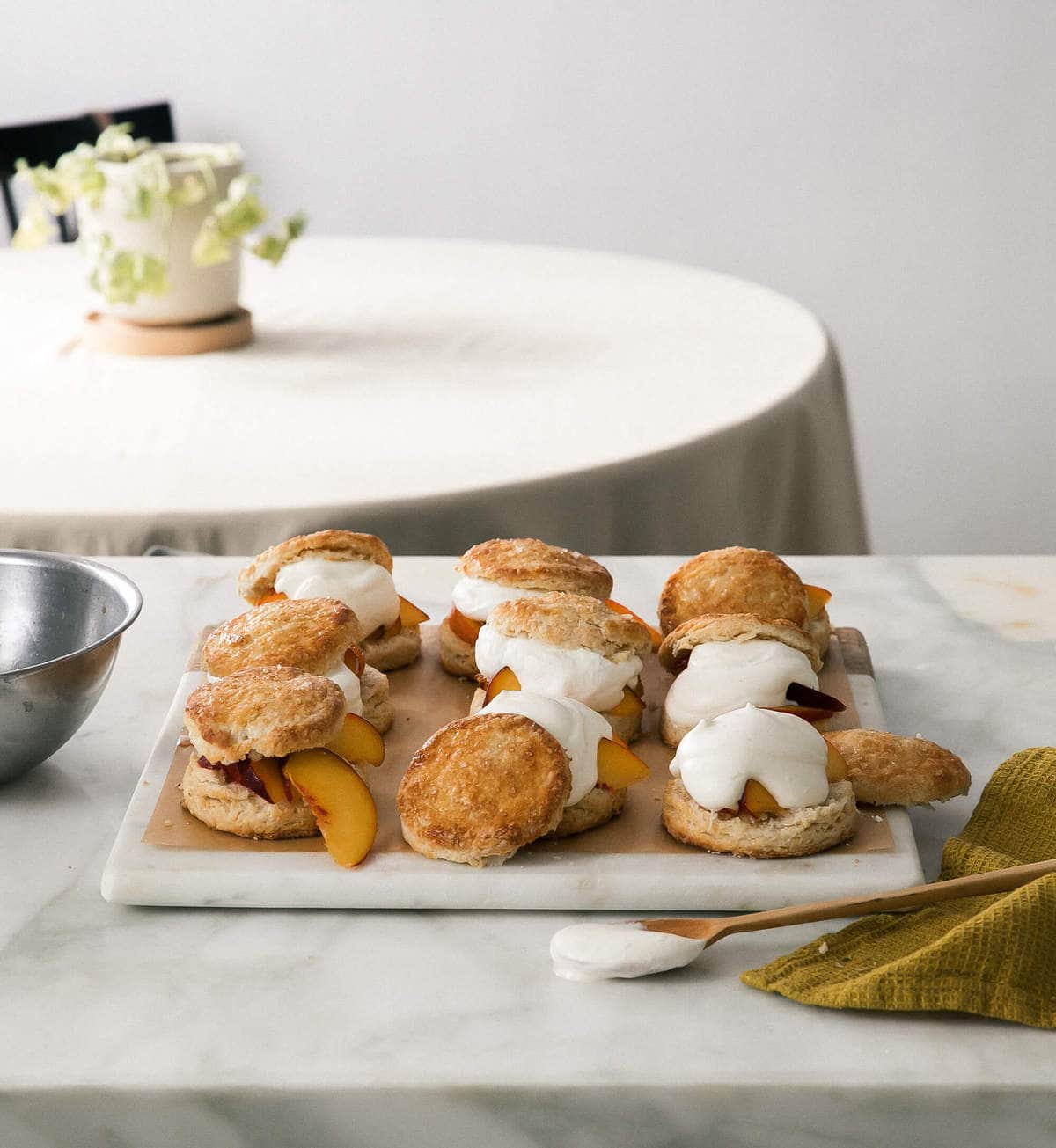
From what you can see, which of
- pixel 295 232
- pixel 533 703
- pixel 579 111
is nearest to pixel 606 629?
pixel 533 703

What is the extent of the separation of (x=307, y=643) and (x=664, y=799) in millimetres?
262

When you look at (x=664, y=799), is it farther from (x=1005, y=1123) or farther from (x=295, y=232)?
(x=295, y=232)

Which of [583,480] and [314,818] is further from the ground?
[314,818]

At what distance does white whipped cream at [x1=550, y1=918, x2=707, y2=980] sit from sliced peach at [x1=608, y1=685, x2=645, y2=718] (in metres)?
0.24

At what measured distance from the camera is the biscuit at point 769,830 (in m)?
0.87

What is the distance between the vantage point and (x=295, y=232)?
2.39 m

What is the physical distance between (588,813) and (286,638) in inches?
9.7

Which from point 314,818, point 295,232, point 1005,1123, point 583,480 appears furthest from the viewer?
point 295,232

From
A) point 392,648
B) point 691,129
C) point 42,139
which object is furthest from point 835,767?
point 691,129

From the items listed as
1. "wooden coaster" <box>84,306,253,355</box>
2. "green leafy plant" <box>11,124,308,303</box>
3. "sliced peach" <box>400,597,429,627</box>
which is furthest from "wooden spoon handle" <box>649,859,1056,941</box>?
"wooden coaster" <box>84,306,253,355</box>

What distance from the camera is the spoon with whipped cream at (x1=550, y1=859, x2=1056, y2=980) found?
79 centimetres

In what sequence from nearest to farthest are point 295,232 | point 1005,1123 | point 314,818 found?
point 1005,1123
point 314,818
point 295,232

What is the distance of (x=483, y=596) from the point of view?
1.14m

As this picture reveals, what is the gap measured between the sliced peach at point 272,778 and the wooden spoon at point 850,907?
0.23m
